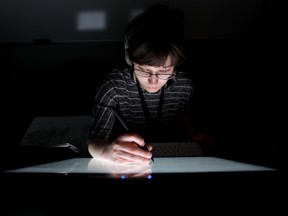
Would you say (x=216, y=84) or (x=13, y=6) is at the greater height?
(x=13, y=6)

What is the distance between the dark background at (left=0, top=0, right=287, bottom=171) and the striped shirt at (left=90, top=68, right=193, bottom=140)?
0.32 meters

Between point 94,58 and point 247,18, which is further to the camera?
point 247,18

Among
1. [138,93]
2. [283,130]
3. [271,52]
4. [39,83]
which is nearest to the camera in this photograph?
[138,93]

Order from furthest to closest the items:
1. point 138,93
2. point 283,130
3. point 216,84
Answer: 1. point 216,84
2. point 283,130
3. point 138,93

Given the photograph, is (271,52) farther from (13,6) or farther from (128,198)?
(13,6)

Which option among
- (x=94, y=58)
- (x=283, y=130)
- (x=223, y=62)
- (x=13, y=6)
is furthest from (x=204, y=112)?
(x=13, y=6)

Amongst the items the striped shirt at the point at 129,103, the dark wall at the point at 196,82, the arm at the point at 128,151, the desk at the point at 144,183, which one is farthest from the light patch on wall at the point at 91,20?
the desk at the point at 144,183

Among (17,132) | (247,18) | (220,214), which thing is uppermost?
(247,18)

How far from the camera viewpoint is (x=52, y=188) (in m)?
0.50

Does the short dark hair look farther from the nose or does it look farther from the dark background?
the dark background

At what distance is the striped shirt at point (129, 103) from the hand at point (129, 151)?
25 cm

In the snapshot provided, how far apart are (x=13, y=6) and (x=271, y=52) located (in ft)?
5.15

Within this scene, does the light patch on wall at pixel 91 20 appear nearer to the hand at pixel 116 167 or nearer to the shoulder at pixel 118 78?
the shoulder at pixel 118 78

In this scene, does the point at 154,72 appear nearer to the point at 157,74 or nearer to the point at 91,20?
the point at 157,74
